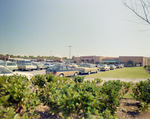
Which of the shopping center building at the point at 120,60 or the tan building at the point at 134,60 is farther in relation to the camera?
the shopping center building at the point at 120,60

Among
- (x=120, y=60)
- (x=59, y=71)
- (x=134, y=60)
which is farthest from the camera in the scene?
(x=120, y=60)

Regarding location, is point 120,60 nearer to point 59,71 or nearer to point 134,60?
point 134,60

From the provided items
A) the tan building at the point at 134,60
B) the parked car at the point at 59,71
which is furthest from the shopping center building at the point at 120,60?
the parked car at the point at 59,71

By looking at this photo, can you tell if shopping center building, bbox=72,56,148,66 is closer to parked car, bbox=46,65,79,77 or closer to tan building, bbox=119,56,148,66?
tan building, bbox=119,56,148,66

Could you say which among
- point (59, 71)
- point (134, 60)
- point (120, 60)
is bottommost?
point (59, 71)

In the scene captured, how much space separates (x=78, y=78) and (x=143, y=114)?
2814 millimetres

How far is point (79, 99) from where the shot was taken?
104 inches

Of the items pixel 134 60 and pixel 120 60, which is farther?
pixel 120 60

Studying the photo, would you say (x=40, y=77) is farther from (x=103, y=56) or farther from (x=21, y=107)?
(x=103, y=56)

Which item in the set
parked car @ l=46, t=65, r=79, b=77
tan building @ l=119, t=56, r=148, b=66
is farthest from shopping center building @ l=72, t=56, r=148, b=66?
parked car @ l=46, t=65, r=79, b=77

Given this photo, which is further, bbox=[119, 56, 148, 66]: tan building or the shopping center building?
the shopping center building

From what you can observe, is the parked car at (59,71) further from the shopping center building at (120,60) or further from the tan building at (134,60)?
the tan building at (134,60)

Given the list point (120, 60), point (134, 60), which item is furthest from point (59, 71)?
point (134, 60)

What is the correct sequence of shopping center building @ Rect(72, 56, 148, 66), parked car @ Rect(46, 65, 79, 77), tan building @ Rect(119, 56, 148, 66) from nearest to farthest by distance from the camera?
parked car @ Rect(46, 65, 79, 77), tan building @ Rect(119, 56, 148, 66), shopping center building @ Rect(72, 56, 148, 66)
